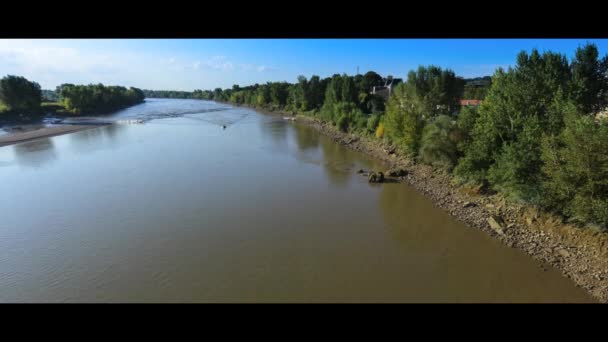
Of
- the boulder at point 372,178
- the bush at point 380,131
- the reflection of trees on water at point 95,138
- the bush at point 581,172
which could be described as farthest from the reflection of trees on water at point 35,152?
the bush at point 581,172

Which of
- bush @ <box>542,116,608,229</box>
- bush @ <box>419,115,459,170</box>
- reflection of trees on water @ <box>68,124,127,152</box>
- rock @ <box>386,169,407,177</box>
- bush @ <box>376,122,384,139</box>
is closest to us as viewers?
bush @ <box>542,116,608,229</box>

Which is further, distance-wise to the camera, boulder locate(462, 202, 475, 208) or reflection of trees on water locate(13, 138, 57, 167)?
reflection of trees on water locate(13, 138, 57, 167)

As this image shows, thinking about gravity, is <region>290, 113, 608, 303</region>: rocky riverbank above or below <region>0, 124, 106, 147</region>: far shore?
above

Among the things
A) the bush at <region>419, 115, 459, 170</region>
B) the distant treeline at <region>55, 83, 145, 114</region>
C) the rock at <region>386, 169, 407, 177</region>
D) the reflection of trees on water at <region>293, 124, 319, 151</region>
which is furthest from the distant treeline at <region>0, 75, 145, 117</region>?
the bush at <region>419, 115, 459, 170</region>

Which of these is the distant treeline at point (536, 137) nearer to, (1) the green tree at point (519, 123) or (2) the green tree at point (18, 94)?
(1) the green tree at point (519, 123)

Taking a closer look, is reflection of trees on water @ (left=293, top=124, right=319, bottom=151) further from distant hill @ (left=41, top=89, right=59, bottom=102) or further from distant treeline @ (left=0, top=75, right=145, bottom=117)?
distant hill @ (left=41, top=89, right=59, bottom=102)

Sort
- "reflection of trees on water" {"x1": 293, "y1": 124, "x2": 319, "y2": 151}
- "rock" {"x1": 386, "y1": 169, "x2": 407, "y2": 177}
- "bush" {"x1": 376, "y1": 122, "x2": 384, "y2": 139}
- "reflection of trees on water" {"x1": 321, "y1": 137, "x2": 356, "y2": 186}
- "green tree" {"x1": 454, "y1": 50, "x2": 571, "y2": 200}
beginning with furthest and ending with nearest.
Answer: "reflection of trees on water" {"x1": 293, "y1": 124, "x2": 319, "y2": 151}, "bush" {"x1": 376, "y1": 122, "x2": 384, "y2": 139}, "reflection of trees on water" {"x1": 321, "y1": 137, "x2": 356, "y2": 186}, "rock" {"x1": 386, "y1": 169, "x2": 407, "y2": 177}, "green tree" {"x1": 454, "y1": 50, "x2": 571, "y2": 200}
